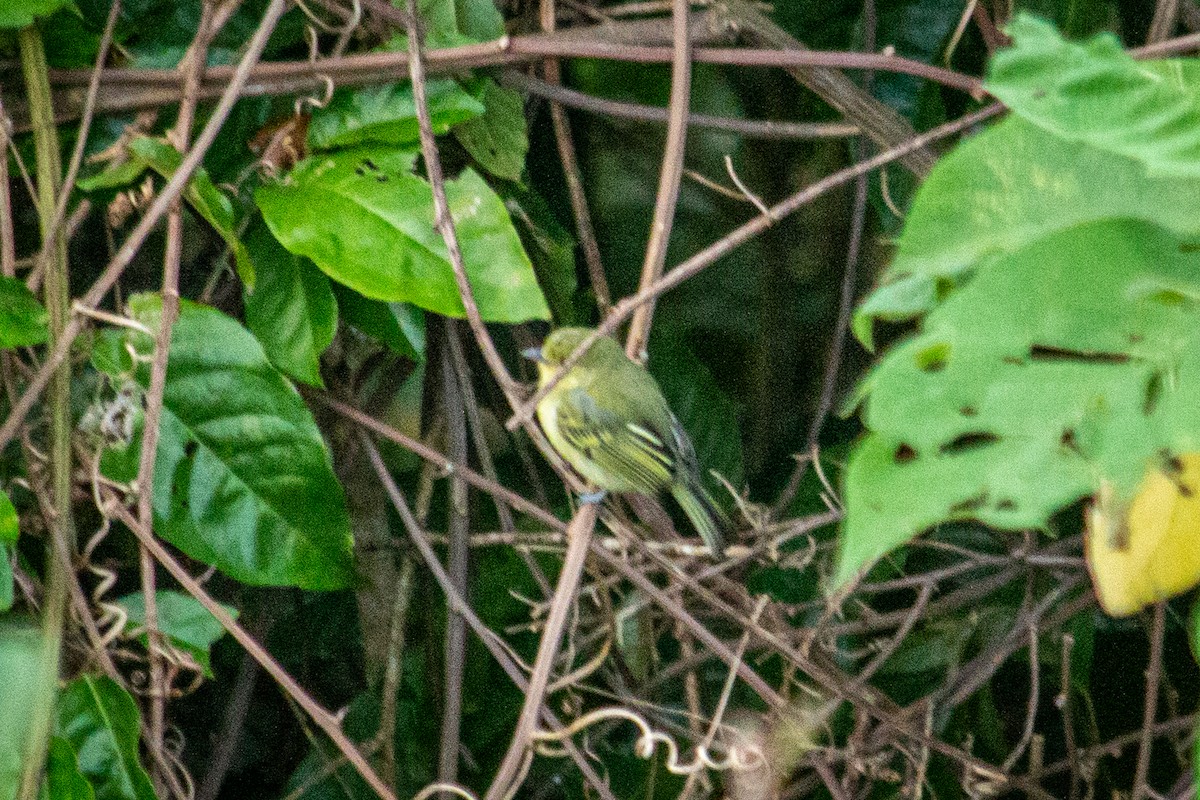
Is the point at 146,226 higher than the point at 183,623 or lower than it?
higher

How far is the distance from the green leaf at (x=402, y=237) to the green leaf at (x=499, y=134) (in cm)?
22

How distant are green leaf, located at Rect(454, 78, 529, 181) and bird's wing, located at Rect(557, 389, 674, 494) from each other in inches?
32.8

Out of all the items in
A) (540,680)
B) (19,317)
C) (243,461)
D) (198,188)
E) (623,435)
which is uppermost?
(198,188)

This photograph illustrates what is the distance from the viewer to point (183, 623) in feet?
6.30

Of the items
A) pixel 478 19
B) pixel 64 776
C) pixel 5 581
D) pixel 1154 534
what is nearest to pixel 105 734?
pixel 64 776

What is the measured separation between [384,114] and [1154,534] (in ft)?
4.37

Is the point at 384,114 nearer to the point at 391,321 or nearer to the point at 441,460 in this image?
the point at 391,321

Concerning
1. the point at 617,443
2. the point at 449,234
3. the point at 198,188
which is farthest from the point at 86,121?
the point at 617,443

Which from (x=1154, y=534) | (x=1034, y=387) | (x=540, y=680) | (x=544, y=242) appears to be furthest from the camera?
(x=544, y=242)

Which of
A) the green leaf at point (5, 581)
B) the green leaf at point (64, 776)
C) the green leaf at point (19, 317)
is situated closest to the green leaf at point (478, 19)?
the green leaf at point (19, 317)

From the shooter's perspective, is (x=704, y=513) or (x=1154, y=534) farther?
(x=704, y=513)

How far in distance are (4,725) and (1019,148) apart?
57.4 inches

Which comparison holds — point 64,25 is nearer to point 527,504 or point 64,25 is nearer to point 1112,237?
point 527,504

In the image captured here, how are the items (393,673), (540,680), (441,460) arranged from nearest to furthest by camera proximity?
1. (540,680)
2. (441,460)
3. (393,673)
